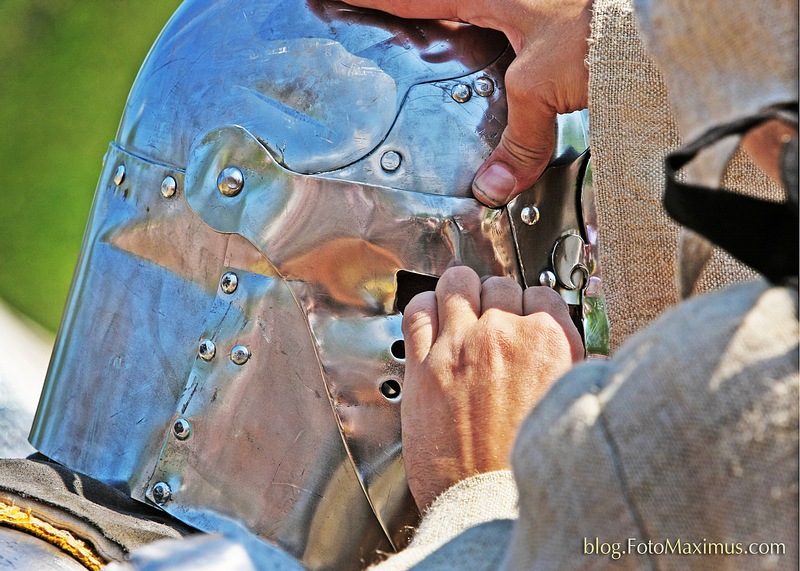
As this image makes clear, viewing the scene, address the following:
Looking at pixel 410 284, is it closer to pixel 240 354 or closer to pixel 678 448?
pixel 240 354

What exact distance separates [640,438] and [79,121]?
2920mm

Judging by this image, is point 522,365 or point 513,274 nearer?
point 522,365

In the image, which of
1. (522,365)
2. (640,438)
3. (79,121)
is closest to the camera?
Answer: (640,438)

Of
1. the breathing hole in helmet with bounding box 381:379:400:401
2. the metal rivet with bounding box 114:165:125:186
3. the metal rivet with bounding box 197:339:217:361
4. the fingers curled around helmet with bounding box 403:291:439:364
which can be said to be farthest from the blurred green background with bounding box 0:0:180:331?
the fingers curled around helmet with bounding box 403:291:439:364

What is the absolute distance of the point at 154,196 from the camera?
1094 mm

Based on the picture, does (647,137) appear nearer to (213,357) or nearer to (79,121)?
(213,357)

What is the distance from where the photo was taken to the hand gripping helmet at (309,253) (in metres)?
1.01

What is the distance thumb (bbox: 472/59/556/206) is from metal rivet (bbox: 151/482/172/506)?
Answer: 0.44m

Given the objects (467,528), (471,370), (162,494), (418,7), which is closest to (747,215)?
(467,528)

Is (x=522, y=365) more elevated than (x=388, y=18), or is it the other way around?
(x=388, y=18)

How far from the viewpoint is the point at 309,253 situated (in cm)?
102

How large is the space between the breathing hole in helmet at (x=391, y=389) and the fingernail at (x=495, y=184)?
205 mm

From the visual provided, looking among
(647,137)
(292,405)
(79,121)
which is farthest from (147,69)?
(79,121)

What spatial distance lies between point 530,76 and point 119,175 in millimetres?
472
